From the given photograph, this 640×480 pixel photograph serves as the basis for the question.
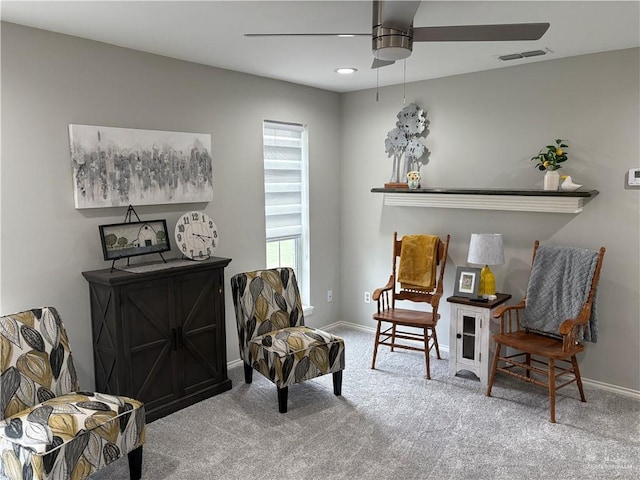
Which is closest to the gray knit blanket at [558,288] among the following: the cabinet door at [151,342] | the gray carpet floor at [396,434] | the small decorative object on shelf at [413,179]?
the gray carpet floor at [396,434]

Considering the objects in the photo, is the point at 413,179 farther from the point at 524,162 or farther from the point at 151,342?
the point at 151,342

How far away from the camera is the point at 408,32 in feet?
6.96

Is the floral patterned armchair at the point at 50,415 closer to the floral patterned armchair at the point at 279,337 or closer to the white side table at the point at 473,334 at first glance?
the floral patterned armchair at the point at 279,337

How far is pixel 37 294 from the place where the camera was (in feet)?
9.96

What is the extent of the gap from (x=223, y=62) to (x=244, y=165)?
84cm

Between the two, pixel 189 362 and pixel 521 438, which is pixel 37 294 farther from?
pixel 521 438

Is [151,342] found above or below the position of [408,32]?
below

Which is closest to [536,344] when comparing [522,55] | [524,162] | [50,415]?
[524,162]

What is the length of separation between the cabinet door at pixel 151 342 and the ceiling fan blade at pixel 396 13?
2.10m

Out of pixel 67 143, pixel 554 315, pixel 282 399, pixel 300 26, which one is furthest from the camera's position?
pixel 554 315

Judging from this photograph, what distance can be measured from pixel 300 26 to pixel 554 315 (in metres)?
2.59

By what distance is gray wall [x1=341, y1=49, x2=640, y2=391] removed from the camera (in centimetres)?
357

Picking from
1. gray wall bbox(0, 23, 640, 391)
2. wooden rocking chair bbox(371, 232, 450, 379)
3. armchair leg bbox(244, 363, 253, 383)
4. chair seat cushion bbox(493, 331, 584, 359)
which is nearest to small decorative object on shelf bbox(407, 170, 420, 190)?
gray wall bbox(0, 23, 640, 391)

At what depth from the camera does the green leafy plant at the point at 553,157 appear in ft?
12.0
